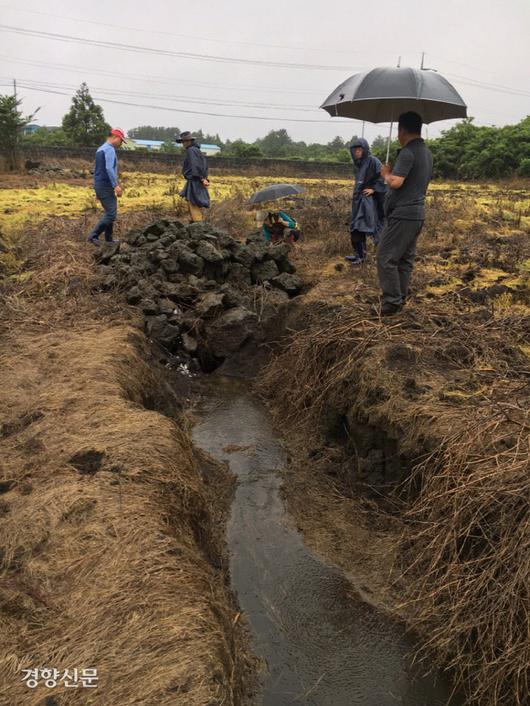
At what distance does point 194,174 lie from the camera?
998 cm

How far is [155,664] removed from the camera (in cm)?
247

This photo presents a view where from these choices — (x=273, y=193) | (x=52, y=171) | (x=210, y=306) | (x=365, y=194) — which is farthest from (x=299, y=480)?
(x=52, y=171)

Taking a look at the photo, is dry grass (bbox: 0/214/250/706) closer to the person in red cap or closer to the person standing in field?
the person standing in field

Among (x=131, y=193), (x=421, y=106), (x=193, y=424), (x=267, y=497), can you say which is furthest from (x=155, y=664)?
(x=131, y=193)

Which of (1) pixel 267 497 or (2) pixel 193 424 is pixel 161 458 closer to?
(1) pixel 267 497

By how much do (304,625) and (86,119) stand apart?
3853 centimetres

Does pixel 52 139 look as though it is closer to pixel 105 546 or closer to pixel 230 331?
pixel 230 331

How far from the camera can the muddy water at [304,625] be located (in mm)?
3232

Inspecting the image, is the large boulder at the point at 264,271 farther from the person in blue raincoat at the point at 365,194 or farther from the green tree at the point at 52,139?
the green tree at the point at 52,139

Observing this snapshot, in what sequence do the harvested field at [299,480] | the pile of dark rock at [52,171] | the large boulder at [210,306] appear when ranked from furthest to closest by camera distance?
the pile of dark rock at [52,171]
the large boulder at [210,306]
the harvested field at [299,480]

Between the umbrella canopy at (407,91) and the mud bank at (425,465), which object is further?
the umbrella canopy at (407,91)

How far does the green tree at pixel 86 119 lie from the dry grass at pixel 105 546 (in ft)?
111

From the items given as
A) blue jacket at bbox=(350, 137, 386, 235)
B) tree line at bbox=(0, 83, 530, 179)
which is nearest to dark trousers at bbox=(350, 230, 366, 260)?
blue jacket at bbox=(350, 137, 386, 235)

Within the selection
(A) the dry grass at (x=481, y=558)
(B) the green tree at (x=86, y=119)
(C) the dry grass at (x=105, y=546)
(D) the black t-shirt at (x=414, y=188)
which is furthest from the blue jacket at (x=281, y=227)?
(B) the green tree at (x=86, y=119)
